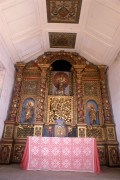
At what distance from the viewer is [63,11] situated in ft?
16.1

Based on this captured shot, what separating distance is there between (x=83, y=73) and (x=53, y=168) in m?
4.08

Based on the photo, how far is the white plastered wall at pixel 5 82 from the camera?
521cm

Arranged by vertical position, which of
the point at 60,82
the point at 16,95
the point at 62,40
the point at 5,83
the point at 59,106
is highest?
the point at 62,40

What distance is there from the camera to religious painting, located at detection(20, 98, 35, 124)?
576 centimetres

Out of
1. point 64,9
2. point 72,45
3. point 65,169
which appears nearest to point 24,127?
point 65,169

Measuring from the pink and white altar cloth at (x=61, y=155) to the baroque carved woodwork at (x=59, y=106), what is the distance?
1335mm

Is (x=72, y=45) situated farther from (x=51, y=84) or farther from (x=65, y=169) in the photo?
(x=65, y=169)

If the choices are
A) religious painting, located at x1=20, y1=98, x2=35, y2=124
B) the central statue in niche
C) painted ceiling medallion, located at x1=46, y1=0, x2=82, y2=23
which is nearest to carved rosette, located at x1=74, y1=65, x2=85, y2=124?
the central statue in niche

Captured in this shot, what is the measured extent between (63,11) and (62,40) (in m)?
1.36

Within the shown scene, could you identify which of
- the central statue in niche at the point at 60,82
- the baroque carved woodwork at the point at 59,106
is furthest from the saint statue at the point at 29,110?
the central statue in niche at the point at 60,82

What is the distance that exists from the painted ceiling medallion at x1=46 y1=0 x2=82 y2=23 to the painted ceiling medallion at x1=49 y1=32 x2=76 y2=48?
0.65m

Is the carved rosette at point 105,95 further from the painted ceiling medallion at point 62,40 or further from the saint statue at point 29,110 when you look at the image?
the saint statue at point 29,110

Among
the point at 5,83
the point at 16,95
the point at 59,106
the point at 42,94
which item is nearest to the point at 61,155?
the point at 59,106

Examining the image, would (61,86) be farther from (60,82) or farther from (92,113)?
(92,113)
